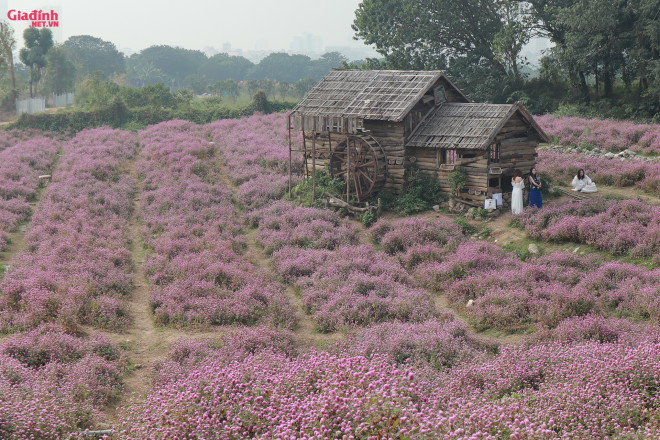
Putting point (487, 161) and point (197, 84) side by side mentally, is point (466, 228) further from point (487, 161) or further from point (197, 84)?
point (197, 84)

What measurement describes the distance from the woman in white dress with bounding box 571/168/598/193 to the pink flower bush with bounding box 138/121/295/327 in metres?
13.5

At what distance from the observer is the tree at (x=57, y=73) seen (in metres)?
68.3

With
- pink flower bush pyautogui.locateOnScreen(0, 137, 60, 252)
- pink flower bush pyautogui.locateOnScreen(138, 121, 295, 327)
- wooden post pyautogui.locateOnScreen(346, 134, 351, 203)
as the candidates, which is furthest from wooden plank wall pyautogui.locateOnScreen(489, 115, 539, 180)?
pink flower bush pyautogui.locateOnScreen(0, 137, 60, 252)

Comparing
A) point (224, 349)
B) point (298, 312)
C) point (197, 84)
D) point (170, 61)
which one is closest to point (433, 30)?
point (298, 312)

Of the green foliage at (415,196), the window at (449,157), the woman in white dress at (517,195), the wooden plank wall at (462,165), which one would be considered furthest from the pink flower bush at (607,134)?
the green foliage at (415,196)

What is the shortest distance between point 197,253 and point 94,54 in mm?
104741

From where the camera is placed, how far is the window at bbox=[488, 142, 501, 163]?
23812 millimetres

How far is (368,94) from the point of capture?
88.5ft

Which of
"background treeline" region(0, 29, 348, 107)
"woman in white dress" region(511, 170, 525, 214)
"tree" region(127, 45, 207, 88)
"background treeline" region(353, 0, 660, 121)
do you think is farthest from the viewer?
"tree" region(127, 45, 207, 88)

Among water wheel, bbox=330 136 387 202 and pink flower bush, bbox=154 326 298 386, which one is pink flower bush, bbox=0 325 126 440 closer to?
pink flower bush, bbox=154 326 298 386

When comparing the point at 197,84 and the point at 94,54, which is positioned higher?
the point at 94,54

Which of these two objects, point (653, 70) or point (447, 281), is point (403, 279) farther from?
point (653, 70)

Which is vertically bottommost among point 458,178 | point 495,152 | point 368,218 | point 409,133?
point 368,218

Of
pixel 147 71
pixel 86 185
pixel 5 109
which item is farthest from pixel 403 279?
pixel 147 71
